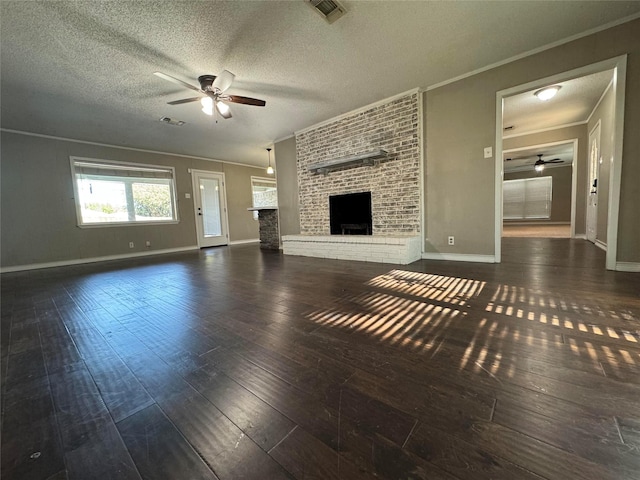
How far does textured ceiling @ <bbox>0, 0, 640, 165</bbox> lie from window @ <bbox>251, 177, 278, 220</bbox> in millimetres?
4386

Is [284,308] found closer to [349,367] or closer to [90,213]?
[349,367]

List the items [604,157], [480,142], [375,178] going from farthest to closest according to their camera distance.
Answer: [375,178]
[604,157]
[480,142]

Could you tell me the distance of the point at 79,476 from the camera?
0.78 metres

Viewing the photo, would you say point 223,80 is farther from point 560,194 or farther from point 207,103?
point 560,194

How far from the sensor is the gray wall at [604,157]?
3695 mm

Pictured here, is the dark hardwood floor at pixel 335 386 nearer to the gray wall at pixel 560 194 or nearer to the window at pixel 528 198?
the gray wall at pixel 560 194

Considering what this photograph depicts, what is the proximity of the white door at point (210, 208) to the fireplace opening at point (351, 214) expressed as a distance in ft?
13.3

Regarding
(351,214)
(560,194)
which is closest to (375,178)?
(351,214)

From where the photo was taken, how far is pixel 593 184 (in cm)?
476

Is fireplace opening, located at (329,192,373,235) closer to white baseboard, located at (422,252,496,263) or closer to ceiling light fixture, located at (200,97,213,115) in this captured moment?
white baseboard, located at (422,252,496,263)

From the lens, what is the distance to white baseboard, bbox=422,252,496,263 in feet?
11.6

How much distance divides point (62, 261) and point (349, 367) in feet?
21.7

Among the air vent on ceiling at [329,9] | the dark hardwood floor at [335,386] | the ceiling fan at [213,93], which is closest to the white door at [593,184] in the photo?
the dark hardwood floor at [335,386]

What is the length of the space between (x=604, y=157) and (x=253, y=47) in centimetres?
541
